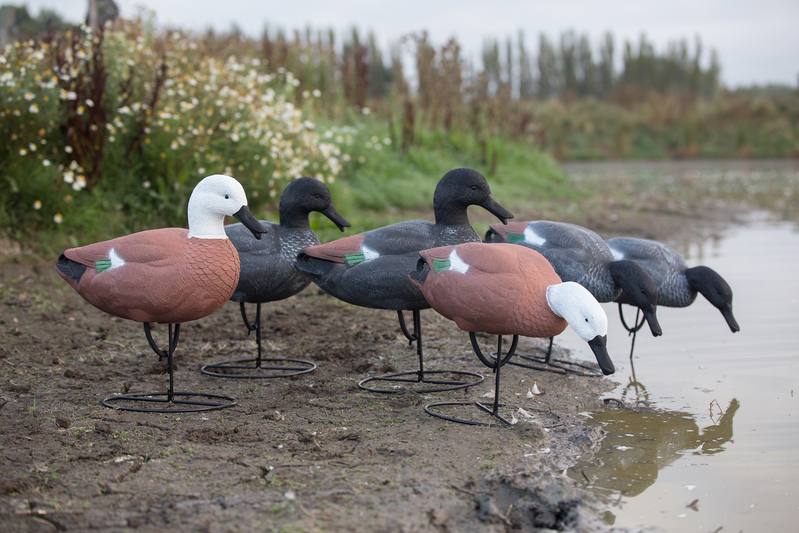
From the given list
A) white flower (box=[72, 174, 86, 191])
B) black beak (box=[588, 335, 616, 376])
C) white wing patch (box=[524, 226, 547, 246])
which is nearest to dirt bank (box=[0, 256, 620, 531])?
black beak (box=[588, 335, 616, 376])

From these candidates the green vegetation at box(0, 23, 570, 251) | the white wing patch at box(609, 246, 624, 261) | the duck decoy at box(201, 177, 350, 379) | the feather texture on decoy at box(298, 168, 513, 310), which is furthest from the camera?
the green vegetation at box(0, 23, 570, 251)

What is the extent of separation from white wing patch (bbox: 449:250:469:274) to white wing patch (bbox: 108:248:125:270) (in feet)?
5.28

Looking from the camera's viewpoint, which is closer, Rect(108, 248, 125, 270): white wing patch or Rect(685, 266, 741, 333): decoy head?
Rect(108, 248, 125, 270): white wing patch

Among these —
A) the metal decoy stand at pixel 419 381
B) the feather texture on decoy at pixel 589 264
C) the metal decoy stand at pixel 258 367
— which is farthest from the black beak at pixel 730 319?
the metal decoy stand at pixel 258 367

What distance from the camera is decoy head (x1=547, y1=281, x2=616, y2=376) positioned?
450cm

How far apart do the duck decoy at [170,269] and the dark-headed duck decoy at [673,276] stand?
8.48ft

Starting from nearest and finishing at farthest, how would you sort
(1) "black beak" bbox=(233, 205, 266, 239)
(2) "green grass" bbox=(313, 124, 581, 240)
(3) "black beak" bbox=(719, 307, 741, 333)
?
(1) "black beak" bbox=(233, 205, 266, 239), (3) "black beak" bbox=(719, 307, 741, 333), (2) "green grass" bbox=(313, 124, 581, 240)

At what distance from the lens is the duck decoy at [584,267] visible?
5.88 metres

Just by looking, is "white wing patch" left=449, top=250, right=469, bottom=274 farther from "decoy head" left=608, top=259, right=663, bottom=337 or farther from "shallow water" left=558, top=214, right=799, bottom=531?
"decoy head" left=608, top=259, right=663, bottom=337

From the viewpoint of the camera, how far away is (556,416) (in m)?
4.98

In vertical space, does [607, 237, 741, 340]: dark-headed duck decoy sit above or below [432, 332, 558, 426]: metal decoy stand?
above

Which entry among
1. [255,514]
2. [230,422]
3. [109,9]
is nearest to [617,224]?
[109,9]

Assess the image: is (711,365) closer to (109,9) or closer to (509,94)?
(109,9)

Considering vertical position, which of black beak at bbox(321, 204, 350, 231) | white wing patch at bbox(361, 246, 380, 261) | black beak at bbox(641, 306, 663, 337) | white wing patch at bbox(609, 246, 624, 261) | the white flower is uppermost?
the white flower
